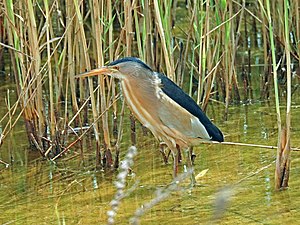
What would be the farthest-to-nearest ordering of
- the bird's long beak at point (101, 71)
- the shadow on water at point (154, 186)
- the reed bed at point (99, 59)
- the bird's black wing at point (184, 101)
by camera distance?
the reed bed at point (99, 59)
the bird's black wing at point (184, 101)
the bird's long beak at point (101, 71)
the shadow on water at point (154, 186)

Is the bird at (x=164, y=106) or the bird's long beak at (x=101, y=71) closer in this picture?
the bird's long beak at (x=101, y=71)

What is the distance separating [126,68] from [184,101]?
265mm

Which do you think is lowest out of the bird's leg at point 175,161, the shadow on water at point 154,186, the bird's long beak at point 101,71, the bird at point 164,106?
the shadow on water at point 154,186

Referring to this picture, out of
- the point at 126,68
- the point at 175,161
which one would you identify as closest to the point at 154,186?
the point at 175,161

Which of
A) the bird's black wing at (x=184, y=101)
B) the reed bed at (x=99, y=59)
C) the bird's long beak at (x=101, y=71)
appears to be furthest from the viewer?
the reed bed at (x=99, y=59)

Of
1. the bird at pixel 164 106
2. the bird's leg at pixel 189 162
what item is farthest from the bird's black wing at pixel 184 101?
the bird's leg at pixel 189 162

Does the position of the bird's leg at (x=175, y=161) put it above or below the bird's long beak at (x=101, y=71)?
below

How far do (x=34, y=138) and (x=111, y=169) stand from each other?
440 millimetres

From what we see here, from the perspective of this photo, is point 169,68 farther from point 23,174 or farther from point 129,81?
point 23,174

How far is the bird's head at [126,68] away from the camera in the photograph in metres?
2.64

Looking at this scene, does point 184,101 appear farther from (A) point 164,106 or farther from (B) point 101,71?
(B) point 101,71

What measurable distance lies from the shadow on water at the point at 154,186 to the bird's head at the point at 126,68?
0.43m

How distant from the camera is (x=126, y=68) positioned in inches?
105

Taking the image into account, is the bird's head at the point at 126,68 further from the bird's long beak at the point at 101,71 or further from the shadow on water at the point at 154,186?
the shadow on water at the point at 154,186
